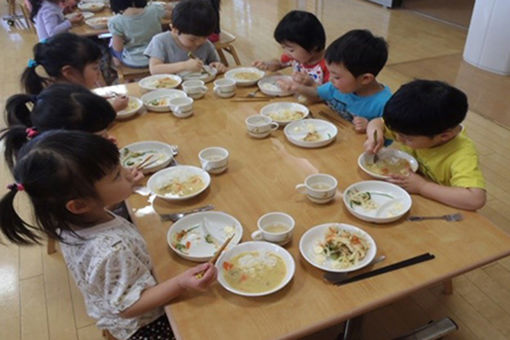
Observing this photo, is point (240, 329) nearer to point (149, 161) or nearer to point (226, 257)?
point (226, 257)

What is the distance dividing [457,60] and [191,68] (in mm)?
3828

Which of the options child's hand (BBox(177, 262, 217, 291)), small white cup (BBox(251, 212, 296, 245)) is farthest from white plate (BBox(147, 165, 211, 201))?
child's hand (BBox(177, 262, 217, 291))

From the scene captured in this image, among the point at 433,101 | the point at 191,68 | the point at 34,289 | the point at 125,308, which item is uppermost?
the point at 433,101

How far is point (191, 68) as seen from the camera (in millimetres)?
2293

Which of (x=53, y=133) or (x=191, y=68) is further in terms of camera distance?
(x=191, y=68)

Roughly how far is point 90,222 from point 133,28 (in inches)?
99.0

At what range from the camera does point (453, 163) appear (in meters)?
1.38

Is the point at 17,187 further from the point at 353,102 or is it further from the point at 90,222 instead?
the point at 353,102

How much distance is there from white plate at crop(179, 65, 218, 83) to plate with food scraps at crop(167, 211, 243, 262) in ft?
4.00

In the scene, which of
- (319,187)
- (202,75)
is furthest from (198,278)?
(202,75)

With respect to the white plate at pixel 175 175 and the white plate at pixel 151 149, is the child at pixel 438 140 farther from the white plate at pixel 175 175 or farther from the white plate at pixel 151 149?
the white plate at pixel 151 149

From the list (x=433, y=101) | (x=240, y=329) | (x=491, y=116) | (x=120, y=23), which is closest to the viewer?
(x=240, y=329)

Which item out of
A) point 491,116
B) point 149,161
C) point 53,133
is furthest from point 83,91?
point 491,116

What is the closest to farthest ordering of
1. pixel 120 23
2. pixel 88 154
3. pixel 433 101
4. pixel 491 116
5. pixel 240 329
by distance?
1. pixel 240 329
2. pixel 88 154
3. pixel 433 101
4. pixel 120 23
5. pixel 491 116
